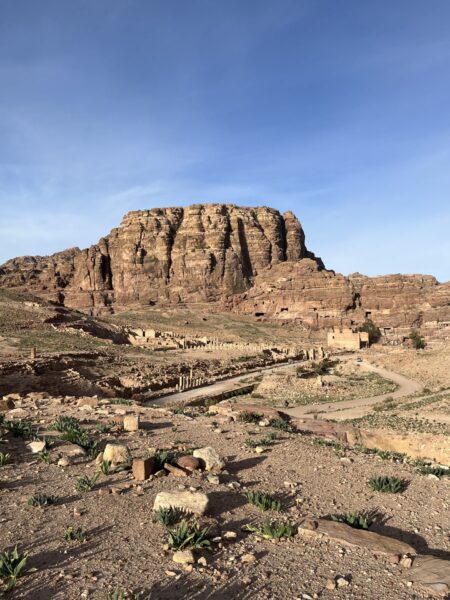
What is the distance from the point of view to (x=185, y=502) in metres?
5.92

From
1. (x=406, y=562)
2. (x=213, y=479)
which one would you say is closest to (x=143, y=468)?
(x=213, y=479)

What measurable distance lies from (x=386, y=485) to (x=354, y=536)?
2.42 metres

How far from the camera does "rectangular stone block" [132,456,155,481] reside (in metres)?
6.92

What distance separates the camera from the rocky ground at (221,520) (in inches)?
175

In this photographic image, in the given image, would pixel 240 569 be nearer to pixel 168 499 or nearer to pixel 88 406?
pixel 168 499

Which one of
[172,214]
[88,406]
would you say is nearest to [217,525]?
[88,406]

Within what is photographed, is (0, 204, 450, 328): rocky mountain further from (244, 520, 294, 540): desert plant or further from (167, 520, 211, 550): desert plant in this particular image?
(167, 520, 211, 550): desert plant

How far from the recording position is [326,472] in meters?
8.34

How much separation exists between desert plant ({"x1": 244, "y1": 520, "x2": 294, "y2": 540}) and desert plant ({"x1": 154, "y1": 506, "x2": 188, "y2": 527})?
2.73 ft

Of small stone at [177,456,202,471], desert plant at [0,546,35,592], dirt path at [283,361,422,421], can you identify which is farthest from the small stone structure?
desert plant at [0,546,35,592]

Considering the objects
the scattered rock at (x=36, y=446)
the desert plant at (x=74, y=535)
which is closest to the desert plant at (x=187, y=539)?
the desert plant at (x=74, y=535)

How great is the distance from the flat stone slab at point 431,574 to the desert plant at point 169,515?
8.69 ft

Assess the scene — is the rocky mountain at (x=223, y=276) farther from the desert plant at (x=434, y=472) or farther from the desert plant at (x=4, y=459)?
the desert plant at (x=4, y=459)

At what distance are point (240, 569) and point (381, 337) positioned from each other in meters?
82.5
